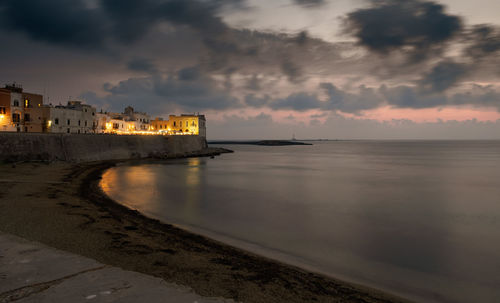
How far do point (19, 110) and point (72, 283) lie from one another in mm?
54927

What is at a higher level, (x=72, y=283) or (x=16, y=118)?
(x=16, y=118)

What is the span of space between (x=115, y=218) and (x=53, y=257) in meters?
6.53

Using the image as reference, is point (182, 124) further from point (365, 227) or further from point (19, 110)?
point (365, 227)

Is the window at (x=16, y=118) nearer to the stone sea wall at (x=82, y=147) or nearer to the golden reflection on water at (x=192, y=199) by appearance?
the stone sea wall at (x=82, y=147)

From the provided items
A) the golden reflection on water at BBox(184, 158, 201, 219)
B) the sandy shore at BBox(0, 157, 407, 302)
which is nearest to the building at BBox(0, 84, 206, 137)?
the golden reflection on water at BBox(184, 158, 201, 219)

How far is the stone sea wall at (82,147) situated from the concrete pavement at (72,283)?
119ft

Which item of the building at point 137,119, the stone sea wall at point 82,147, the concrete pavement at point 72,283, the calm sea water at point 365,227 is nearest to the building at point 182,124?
the building at point 137,119

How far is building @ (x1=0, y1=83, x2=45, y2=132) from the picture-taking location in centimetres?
4303

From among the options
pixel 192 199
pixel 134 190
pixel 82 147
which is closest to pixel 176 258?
pixel 192 199

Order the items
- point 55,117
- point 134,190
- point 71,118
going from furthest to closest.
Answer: point 71,118, point 55,117, point 134,190

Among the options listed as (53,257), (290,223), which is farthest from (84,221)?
(290,223)

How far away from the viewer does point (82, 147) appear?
4219 cm

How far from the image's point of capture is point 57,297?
12.6 feet

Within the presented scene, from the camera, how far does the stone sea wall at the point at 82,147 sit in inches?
1315
